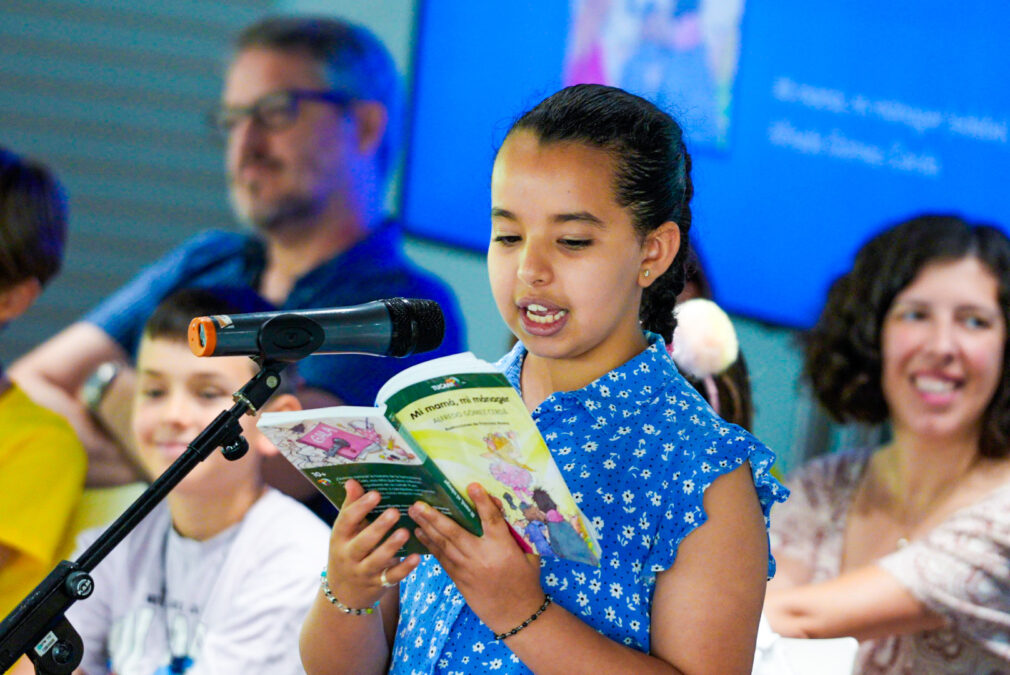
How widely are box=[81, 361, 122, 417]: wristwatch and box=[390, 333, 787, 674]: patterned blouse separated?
162 centimetres

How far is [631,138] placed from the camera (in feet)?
4.38

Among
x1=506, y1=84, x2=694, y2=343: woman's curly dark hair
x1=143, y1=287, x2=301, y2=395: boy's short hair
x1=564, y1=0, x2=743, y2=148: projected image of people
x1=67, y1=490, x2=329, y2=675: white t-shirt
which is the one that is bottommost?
x1=67, y1=490, x2=329, y2=675: white t-shirt

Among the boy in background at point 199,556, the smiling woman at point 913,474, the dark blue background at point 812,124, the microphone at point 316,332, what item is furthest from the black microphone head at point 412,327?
the dark blue background at point 812,124

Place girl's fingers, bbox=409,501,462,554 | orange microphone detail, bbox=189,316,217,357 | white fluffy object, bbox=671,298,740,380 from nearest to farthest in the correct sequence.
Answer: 1. orange microphone detail, bbox=189,316,217,357
2. girl's fingers, bbox=409,501,462,554
3. white fluffy object, bbox=671,298,740,380

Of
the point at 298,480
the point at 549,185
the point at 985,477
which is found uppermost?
the point at 549,185

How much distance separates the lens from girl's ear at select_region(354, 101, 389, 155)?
308 cm

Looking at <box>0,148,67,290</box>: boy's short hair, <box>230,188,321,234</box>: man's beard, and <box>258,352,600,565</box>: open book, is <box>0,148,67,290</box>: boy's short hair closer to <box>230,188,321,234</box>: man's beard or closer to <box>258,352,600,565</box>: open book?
<box>230,188,321,234</box>: man's beard

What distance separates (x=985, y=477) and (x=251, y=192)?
1.91m

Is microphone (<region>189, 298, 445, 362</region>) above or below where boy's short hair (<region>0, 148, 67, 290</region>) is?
above

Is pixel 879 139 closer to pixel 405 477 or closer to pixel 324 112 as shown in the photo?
pixel 324 112

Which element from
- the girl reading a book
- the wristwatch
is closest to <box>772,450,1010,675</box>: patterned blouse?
the girl reading a book

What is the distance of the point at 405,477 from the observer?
117 centimetres

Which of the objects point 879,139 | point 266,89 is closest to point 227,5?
point 266,89

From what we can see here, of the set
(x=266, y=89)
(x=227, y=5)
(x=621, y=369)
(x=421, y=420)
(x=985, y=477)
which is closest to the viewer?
(x=421, y=420)
